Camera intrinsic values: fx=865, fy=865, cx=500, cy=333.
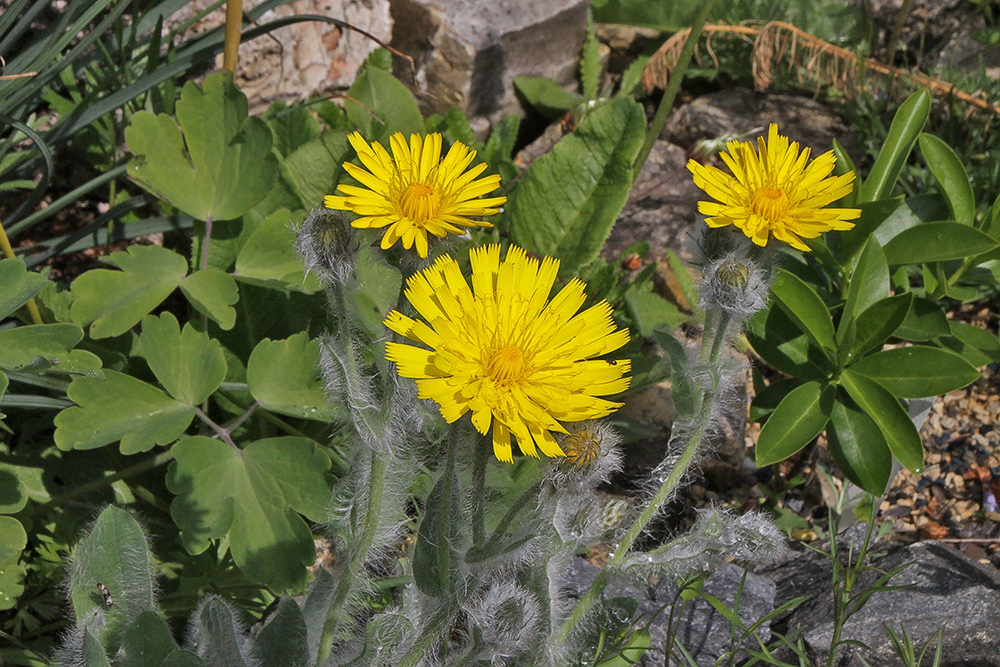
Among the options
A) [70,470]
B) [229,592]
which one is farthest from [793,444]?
[70,470]

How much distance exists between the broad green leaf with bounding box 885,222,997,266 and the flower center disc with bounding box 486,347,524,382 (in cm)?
148

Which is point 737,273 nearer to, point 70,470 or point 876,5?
point 70,470

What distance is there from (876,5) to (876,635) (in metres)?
3.44

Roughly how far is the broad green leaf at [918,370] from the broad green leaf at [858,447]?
107mm

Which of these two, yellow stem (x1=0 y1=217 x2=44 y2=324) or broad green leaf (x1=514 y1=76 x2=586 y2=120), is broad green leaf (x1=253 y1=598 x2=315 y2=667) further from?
broad green leaf (x1=514 y1=76 x2=586 y2=120)

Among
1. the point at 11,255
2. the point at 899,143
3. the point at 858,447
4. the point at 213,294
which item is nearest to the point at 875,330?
the point at 858,447

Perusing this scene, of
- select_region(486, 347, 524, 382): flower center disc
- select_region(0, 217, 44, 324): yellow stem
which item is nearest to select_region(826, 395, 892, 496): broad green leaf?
select_region(486, 347, 524, 382): flower center disc

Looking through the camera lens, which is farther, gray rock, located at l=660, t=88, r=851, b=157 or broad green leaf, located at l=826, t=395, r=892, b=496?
gray rock, located at l=660, t=88, r=851, b=157

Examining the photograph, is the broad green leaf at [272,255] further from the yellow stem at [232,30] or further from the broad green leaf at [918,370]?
the broad green leaf at [918,370]

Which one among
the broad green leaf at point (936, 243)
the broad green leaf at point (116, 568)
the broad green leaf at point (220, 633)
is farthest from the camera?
the broad green leaf at point (936, 243)

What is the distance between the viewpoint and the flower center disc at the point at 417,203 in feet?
5.55

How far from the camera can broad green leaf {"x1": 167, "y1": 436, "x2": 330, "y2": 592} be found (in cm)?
207

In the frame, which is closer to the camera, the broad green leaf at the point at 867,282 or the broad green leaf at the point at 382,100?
the broad green leaf at the point at 867,282

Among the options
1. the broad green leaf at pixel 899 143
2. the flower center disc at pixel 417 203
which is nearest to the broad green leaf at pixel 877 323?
the broad green leaf at pixel 899 143
